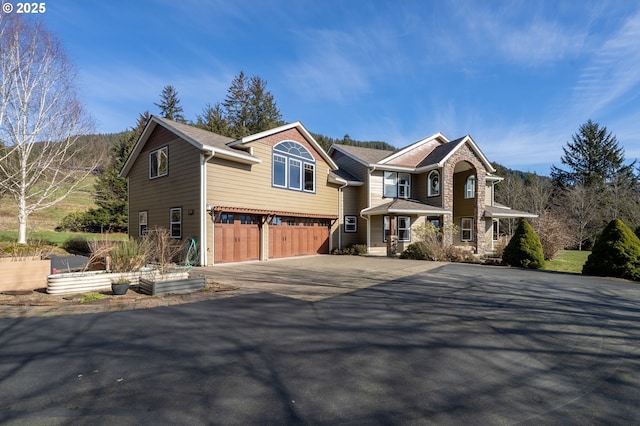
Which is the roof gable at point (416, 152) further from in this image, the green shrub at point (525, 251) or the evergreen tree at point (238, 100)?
the evergreen tree at point (238, 100)

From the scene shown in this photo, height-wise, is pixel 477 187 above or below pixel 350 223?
above

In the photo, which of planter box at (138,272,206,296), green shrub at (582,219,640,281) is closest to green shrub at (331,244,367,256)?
green shrub at (582,219,640,281)

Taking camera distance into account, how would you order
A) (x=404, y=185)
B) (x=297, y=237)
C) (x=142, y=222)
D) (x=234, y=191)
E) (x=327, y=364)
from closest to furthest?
(x=327, y=364)
(x=234, y=191)
(x=142, y=222)
(x=297, y=237)
(x=404, y=185)

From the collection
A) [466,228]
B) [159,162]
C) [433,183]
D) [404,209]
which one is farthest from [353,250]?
[159,162]

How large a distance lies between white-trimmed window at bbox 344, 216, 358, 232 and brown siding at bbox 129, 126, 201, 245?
9.97 meters

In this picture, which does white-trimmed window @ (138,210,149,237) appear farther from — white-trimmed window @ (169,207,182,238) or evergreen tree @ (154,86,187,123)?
evergreen tree @ (154,86,187,123)

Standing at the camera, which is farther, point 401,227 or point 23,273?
point 401,227

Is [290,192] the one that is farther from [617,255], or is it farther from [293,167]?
[617,255]

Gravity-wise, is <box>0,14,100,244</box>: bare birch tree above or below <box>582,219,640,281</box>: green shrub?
above

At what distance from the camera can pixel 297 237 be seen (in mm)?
19188

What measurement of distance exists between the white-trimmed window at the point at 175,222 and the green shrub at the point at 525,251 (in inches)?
586

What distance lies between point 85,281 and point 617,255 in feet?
53.4

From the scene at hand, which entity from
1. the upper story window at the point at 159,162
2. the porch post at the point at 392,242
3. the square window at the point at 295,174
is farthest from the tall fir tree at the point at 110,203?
the porch post at the point at 392,242

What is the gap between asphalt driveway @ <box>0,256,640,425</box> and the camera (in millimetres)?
3076
